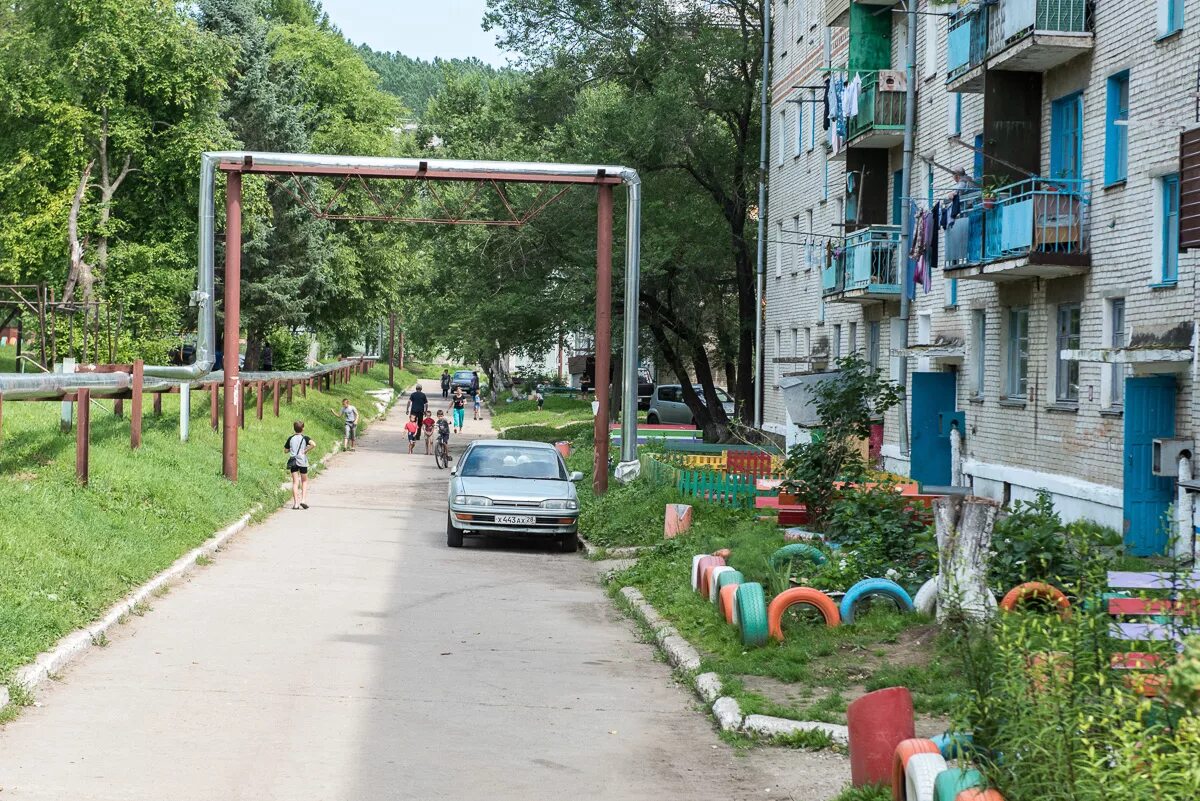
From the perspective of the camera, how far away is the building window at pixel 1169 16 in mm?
18297

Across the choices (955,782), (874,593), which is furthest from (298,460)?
(955,782)

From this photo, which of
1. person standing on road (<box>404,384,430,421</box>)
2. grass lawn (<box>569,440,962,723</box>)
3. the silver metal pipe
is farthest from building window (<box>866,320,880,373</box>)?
grass lawn (<box>569,440,962,723</box>)

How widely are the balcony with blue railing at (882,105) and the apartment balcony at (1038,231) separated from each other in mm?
7530

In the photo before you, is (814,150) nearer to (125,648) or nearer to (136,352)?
(136,352)

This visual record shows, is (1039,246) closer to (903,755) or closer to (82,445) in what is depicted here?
(82,445)

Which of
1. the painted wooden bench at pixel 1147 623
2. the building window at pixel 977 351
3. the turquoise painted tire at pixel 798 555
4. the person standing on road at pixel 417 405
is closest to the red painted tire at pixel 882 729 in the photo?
the painted wooden bench at pixel 1147 623

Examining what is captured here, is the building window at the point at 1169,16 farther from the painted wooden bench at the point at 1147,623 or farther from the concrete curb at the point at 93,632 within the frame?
the concrete curb at the point at 93,632

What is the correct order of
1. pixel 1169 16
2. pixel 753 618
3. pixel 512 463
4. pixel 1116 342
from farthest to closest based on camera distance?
pixel 512 463
pixel 1116 342
pixel 1169 16
pixel 753 618

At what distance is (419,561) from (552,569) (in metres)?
1.71

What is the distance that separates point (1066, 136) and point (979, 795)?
717 inches

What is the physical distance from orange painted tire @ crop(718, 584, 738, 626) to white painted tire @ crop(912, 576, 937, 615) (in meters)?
1.45

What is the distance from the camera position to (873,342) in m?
32.9

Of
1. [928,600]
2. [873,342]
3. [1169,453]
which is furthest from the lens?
[873,342]

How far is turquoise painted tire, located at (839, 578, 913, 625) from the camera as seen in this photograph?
12.2 metres
